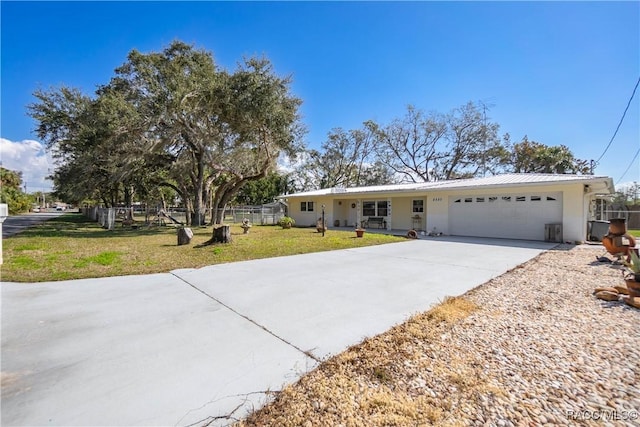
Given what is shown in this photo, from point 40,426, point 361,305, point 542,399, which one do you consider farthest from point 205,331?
point 542,399

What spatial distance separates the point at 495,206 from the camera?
13039 millimetres

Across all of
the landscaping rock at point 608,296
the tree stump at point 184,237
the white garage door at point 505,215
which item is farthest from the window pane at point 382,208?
the landscaping rock at point 608,296

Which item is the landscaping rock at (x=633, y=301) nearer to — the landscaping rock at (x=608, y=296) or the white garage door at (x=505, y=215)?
the landscaping rock at (x=608, y=296)

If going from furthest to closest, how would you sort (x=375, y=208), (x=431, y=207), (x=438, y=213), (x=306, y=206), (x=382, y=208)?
(x=306, y=206) < (x=375, y=208) < (x=382, y=208) < (x=431, y=207) < (x=438, y=213)

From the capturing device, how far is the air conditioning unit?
37.6 ft

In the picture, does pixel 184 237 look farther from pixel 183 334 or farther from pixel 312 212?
pixel 312 212

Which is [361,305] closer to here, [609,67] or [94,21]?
[94,21]

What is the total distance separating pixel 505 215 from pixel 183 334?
14.0 metres

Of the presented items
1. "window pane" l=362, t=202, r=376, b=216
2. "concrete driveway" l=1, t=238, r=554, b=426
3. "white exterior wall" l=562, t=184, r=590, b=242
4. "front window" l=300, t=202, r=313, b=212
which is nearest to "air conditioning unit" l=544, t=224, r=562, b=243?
"white exterior wall" l=562, t=184, r=590, b=242

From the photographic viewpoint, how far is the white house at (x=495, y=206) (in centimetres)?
1117

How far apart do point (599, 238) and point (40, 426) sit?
17.1 metres

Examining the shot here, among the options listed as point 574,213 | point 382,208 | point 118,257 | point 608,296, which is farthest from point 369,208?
point 608,296

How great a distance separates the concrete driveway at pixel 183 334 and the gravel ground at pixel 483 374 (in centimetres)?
29

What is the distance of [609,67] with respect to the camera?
9.94m
